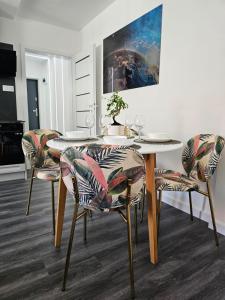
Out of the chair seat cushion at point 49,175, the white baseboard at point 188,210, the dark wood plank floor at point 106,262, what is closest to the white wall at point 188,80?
the white baseboard at point 188,210

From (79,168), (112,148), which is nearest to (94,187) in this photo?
(79,168)

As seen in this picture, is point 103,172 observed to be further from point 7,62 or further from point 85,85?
point 7,62

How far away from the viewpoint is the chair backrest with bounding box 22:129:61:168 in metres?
2.06

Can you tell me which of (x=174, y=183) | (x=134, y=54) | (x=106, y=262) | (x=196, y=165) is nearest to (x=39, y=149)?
(x=106, y=262)

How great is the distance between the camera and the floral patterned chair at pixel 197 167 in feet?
5.39

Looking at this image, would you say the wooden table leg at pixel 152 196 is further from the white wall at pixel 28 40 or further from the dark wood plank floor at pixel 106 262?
the white wall at pixel 28 40

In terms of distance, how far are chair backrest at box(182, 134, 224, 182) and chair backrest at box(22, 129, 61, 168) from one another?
1.36m

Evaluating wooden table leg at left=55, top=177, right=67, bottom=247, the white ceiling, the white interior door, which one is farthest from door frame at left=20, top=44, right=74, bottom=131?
wooden table leg at left=55, top=177, right=67, bottom=247

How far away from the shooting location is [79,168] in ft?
3.67

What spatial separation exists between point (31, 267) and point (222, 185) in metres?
1.71

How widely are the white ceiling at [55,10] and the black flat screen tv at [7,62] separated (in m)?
0.56

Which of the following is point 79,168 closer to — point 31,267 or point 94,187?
point 94,187

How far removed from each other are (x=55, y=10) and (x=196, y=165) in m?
3.26

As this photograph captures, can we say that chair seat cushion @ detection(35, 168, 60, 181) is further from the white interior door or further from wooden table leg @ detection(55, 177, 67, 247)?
the white interior door
